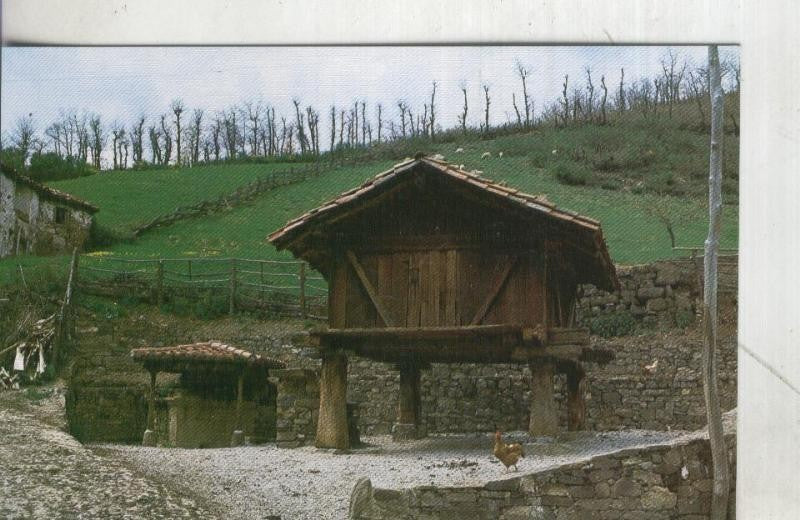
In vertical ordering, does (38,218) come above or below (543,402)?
above

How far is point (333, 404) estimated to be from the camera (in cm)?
902

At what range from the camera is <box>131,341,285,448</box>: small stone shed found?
27.0 ft

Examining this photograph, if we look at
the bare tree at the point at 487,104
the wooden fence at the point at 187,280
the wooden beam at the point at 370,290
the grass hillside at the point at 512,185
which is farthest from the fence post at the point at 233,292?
the bare tree at the point at 487,104

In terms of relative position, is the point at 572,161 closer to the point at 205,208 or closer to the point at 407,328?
the point at 407,328

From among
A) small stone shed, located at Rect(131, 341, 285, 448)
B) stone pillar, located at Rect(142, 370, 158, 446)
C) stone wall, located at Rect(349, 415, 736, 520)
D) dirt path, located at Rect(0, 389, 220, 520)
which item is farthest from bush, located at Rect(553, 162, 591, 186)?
dirt path, located at Rect(0, 389, 220, 520)

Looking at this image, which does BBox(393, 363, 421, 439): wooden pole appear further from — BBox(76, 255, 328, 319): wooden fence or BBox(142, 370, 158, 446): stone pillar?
BBox(142, 370, 158, 446): stone pillar

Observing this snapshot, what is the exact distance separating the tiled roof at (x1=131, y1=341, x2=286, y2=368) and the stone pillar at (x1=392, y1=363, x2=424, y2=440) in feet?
4.37

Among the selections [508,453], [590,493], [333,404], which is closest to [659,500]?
[590,493]

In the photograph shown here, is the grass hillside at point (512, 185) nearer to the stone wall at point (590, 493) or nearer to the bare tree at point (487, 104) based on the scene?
the bare tree at point (487, 104)

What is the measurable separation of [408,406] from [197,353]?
2.05 metres

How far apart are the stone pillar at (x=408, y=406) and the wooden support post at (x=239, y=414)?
105 cm

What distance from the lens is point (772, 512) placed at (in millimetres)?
7250

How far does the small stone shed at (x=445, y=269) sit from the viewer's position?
831 cm

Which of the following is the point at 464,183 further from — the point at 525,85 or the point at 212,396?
the point at 212,396
